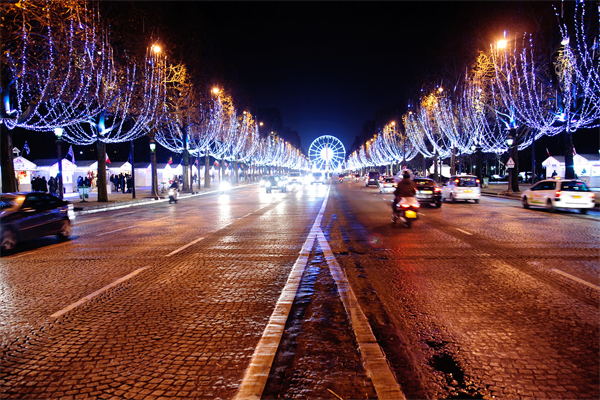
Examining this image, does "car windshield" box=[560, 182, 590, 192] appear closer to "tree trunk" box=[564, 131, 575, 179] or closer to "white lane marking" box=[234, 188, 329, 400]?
"tree trunk" box=[564, 131, 575, 179]

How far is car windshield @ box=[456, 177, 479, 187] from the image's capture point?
2920cm

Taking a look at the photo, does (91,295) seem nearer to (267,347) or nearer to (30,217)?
(267,347)

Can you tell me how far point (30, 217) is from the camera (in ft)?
43.0

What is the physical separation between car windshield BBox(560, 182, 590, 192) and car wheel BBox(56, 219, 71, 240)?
814 inches

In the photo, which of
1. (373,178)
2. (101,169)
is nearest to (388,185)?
(373,178)

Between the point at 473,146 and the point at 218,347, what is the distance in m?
51.2

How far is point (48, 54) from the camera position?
21.4m

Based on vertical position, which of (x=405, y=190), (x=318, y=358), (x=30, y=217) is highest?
(x=405, y=190)

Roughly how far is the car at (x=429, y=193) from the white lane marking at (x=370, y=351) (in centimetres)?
1926

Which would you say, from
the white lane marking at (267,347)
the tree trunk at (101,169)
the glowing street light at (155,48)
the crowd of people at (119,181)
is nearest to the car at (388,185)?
the glowing street light at (155,48)

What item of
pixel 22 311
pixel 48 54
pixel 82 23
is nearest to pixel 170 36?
pixel 82 23

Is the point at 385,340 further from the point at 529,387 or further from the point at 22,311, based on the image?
the point at 22,311

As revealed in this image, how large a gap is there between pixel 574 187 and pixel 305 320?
67.1 feet

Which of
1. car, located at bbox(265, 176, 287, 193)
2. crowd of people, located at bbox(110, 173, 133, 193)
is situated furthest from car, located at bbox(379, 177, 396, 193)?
crowd of people, located at bbox(110, 173, 133, 193)
